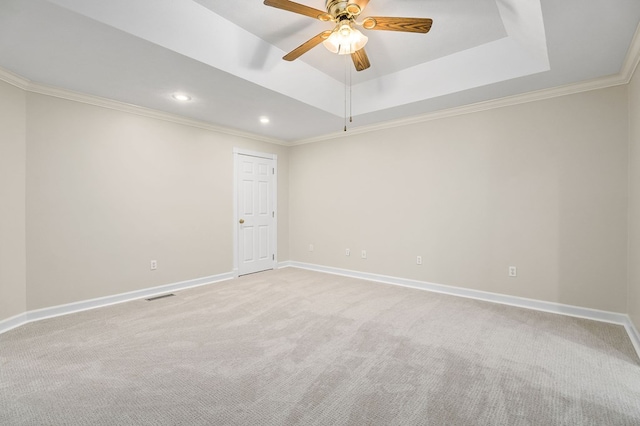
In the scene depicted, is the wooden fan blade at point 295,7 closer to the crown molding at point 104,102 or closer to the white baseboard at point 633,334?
the crown molding at point 104,102

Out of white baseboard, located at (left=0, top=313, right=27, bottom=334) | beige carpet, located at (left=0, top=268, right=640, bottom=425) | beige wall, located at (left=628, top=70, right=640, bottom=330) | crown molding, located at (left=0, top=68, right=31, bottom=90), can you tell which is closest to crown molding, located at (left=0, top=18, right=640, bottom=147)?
crown molding, located at (left=0, top=68, right=31, bottom=90)

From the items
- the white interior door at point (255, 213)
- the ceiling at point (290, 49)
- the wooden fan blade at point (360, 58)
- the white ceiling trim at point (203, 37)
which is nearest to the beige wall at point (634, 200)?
the ceiling at point (290, 49)

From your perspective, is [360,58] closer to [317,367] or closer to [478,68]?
[478,68]

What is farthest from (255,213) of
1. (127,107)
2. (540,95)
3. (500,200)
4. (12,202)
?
(540,95)

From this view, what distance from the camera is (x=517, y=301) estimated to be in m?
3.56

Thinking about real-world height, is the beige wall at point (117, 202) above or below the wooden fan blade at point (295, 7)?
below

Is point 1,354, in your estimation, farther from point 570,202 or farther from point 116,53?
point 570,202

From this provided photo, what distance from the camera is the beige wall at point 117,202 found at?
3.20 m

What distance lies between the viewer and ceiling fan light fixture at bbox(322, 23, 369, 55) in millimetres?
2283

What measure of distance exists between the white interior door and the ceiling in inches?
52.5

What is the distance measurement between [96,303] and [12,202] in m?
1.40

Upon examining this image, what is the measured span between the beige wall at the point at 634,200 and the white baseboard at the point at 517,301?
161mm

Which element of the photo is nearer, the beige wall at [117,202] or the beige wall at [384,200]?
the beige wall at [384,200]

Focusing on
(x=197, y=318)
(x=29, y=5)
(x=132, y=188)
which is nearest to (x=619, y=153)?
(x=197, y=318)
